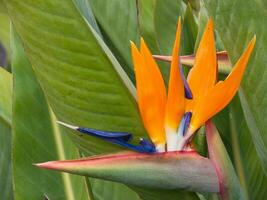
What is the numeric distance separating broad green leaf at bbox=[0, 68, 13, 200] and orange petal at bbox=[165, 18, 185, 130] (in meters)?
0.55

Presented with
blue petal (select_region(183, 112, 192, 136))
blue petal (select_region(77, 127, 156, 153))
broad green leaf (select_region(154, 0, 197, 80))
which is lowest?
blue petal (select_region(77, 127, 156, 153))

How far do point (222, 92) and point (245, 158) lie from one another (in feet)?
1.34

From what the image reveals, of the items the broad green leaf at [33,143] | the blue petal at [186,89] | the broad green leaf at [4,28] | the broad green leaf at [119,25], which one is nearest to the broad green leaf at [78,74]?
the blue petal at [186,89]

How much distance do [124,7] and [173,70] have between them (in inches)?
A: 18.7

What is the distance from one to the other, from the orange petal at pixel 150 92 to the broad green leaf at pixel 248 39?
8.4 inches

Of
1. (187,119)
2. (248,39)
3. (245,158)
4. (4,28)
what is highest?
(4,28)

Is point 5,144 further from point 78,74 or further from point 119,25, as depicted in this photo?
point 78,74

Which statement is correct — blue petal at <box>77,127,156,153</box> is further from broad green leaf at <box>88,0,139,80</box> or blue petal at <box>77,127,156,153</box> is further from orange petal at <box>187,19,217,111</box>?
broad green leaf at <box>88,0,139,80</box>

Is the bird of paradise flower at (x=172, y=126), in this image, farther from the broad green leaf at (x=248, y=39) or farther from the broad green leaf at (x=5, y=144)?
the broad green leaf at (x=5, y=144)

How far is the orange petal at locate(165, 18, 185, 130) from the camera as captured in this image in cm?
71

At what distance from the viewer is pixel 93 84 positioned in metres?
0.82

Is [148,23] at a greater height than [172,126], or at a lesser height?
greater

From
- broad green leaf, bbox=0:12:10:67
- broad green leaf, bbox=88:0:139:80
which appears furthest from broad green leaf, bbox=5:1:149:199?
broad green leaf, bbox=0:12:10:67

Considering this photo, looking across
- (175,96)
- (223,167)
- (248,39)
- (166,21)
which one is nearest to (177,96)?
(175,96)
